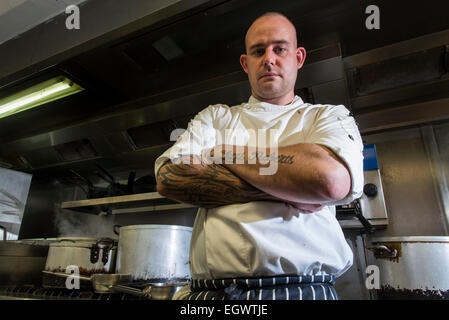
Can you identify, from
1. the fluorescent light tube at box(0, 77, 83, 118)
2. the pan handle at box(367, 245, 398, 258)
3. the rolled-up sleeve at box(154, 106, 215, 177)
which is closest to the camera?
the rolled-up sleeve at box(154, 106, 215, 177)

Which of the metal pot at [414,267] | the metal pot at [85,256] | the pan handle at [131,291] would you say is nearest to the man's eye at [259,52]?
the metal pot at [414,267]

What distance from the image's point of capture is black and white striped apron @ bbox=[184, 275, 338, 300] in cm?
66

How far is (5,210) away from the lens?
2.89 meters

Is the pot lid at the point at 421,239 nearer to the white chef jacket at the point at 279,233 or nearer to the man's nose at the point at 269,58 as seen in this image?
the white chef jacket at the point at 279,233

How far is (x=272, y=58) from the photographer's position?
95cm

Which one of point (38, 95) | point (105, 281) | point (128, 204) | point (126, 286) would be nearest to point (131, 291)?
point (126, 286)

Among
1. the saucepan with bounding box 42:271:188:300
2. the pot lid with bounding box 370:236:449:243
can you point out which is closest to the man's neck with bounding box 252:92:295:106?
the pot lid with bounding box 370:236:449:243

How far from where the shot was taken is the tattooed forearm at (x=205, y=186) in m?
0.74

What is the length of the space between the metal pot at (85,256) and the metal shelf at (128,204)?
1.40ft

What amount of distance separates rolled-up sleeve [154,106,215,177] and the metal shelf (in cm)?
138

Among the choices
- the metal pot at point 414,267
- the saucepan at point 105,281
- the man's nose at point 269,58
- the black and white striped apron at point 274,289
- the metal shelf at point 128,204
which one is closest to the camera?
the black and white striped apron at point 274,289

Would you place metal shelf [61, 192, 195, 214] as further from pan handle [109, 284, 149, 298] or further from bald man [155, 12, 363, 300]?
bald man [155, 12, 363, 300]
